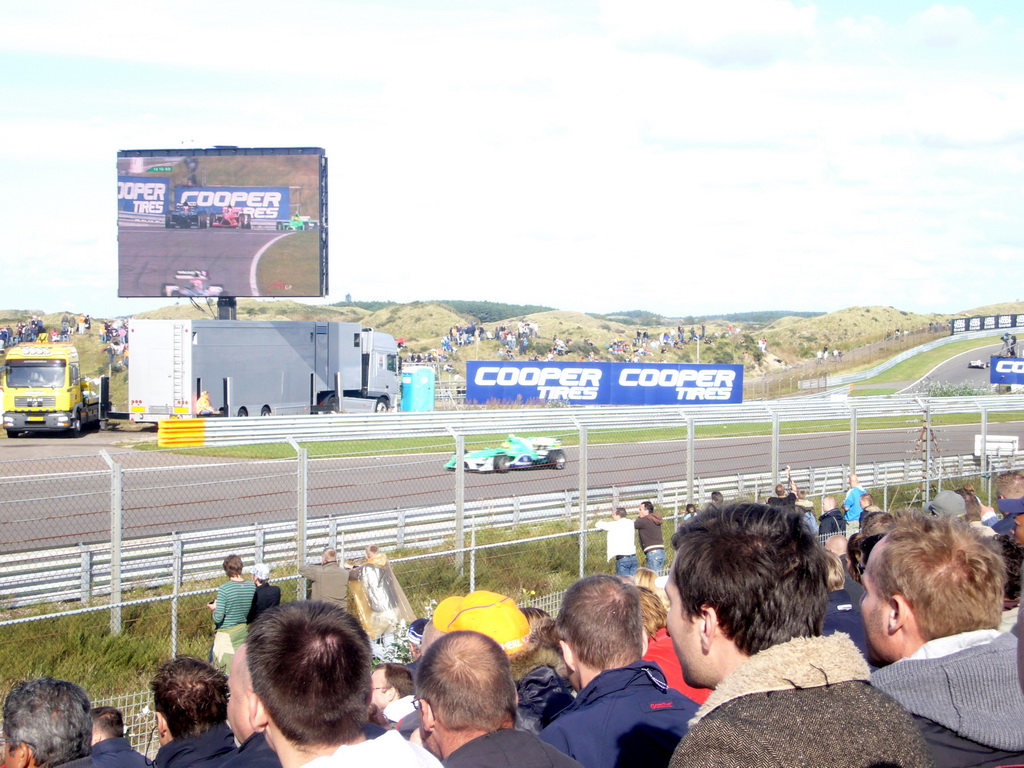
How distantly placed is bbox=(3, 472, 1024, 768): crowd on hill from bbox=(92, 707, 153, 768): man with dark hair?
1 cm

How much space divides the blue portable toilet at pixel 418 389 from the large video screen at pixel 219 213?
21.4ft

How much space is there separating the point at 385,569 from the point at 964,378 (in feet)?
204

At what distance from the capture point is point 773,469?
45.9 feet

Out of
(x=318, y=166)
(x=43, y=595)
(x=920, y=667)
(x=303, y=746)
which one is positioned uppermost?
(x=318, y=166)

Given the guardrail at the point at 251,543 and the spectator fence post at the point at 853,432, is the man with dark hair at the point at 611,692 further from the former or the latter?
the spectator fence post at the point at 853,432

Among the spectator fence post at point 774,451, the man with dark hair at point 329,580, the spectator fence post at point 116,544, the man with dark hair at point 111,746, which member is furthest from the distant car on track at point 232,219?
the man with dark hair at point 111,746

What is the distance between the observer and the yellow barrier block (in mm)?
11612

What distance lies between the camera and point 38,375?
92.9ft

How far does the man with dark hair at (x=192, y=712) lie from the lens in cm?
346

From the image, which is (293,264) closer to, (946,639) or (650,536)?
(650,536)

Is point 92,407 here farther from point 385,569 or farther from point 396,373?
point 385,569

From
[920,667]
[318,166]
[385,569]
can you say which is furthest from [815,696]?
[318,166]

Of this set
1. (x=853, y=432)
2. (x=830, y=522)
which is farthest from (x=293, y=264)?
(x=830, y=522)

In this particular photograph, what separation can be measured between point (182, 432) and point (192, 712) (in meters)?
8.89
